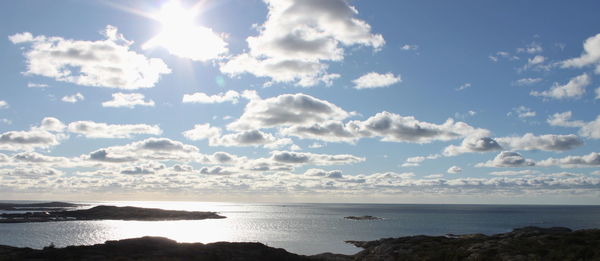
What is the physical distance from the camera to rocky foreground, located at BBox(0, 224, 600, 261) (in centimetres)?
4931

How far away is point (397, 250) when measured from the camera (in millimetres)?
64125

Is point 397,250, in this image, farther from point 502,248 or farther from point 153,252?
point 153,252

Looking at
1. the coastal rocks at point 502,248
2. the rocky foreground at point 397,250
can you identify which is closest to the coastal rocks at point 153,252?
the rocky foreground at point 397,250

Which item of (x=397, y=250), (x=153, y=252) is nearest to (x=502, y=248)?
(x=397, y=250)

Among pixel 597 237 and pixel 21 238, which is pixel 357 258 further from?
pixel 21 238

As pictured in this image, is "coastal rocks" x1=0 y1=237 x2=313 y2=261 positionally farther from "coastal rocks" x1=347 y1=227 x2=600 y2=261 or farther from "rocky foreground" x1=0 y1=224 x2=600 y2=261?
"coastal rocks" x1=347 y1=227 x2=600 y2=261

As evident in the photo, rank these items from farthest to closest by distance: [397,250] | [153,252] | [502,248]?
[397,250] → [153,252] → [502,248]

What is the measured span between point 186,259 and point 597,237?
52.2 metres

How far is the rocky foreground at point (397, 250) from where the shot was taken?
4931 cm

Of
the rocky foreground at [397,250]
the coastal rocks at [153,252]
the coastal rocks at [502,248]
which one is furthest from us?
the coastal rocks at [153,252]

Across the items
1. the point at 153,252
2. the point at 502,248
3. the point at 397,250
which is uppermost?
the point at 502,248

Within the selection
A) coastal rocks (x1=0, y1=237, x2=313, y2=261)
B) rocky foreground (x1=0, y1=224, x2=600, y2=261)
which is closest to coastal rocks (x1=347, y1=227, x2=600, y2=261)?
rocky foreground (x1=0, y1=224, x2=600, y2=261)

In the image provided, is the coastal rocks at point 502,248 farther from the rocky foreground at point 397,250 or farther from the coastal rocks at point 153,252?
→ the coastal rocks at point 153,252

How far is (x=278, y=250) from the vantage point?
Result: 2589 inches
